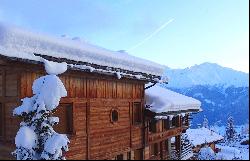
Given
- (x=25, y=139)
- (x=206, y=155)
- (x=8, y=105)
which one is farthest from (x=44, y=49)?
(x=206, y=155)

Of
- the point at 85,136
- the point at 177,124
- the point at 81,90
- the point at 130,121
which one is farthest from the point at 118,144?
the point at 177,124

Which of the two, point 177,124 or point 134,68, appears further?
point 177,124

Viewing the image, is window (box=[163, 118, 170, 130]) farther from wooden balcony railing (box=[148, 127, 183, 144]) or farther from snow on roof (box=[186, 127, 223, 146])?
snow on roof (box=[186, 127, 223, 146])

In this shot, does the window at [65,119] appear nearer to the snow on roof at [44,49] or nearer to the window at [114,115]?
the snow on roof at [44,49]

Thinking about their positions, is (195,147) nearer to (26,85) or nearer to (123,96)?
(123,96)

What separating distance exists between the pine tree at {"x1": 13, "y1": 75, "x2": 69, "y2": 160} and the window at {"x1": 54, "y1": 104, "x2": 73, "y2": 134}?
12.5ft

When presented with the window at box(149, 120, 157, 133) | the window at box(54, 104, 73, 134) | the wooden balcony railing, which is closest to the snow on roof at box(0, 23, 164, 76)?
the window at box(54, 104, 73, 134)

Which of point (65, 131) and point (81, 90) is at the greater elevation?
point (81, 90)

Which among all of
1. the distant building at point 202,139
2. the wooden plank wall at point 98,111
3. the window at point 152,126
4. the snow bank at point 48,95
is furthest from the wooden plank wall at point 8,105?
the distant building at point 202,139

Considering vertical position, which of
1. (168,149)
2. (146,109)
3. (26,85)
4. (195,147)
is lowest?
(195,147)

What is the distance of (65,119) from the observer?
1270 centimetres

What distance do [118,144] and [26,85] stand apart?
5679mm

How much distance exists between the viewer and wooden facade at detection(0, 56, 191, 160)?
11.1 m

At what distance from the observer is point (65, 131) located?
1260cm
